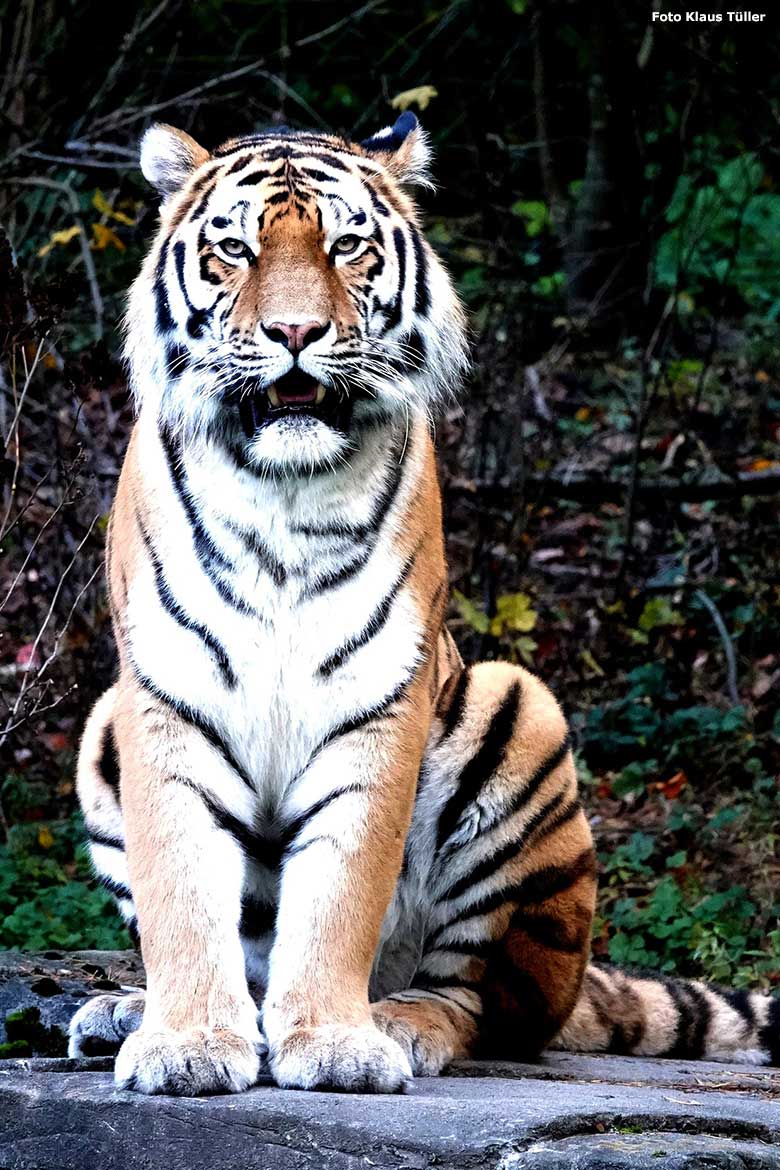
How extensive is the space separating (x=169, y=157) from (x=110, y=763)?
1.44 m

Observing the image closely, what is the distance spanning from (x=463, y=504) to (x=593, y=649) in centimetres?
83

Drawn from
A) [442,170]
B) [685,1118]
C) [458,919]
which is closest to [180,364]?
[458,919]

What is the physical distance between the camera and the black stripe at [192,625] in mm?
3209

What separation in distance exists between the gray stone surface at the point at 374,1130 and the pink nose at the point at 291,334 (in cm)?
144

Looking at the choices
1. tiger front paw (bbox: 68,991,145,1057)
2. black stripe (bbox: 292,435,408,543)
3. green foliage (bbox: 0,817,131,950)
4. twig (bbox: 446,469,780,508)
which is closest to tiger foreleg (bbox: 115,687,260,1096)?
tiger front paw (bbox: 68,991,145,1057)

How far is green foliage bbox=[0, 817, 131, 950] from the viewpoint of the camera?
16.5ft

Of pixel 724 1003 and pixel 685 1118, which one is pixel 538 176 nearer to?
pixel 724 1003

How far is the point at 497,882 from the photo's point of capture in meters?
3.71

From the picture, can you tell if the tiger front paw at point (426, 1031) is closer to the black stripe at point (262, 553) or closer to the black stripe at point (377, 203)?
the black stripe at point (262, 553)

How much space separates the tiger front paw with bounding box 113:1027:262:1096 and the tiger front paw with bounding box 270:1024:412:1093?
0.21ft

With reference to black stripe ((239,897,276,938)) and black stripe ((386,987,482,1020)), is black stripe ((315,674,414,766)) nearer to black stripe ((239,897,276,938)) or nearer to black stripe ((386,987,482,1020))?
black stripe ((239,897,276,938))

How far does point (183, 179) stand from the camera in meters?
3.66

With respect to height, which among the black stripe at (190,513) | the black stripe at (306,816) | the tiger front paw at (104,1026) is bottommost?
the tiger front paw at (104,1026)

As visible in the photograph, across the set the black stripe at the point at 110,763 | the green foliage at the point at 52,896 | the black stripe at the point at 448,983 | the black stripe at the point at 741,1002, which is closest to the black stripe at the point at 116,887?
the black stripe at the point at 110,763
